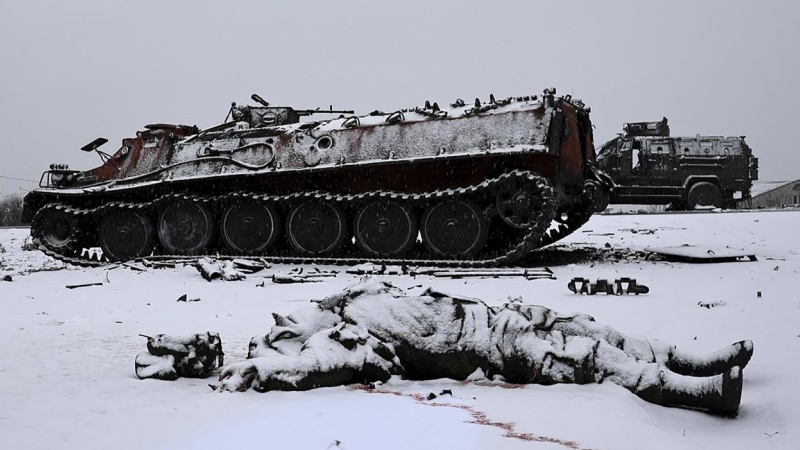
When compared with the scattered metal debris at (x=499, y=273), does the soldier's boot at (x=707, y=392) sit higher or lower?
lower

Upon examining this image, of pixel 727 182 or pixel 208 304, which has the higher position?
pixel 727 182

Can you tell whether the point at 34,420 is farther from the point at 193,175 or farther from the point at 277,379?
the point at 193,175

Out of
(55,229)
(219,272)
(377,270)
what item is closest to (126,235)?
(55,229)

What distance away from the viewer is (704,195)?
24703 mm

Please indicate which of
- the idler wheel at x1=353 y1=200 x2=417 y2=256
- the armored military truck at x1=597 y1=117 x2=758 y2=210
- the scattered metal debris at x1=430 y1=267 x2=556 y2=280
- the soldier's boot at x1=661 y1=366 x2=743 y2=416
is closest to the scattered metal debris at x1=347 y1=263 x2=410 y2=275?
the scattered metal debris at x1=430 y1=267 x2=556 y2=280

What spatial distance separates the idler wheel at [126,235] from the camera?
14.7 meters

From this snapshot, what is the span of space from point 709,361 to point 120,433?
9.95ft

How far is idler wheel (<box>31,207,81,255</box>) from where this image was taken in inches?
603

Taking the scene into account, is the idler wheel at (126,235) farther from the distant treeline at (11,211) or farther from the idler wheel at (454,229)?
the distant treeline at (11,211)

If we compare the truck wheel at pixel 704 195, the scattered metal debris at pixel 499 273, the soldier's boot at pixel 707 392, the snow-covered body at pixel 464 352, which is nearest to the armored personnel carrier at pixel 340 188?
the scattered metal debris at pixel 499 273

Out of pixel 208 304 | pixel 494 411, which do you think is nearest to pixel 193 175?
pixel 208 304

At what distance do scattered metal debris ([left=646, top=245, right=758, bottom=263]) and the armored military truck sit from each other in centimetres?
1270

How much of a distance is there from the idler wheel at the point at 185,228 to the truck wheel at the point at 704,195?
56.6ft

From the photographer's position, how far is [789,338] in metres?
5.11
